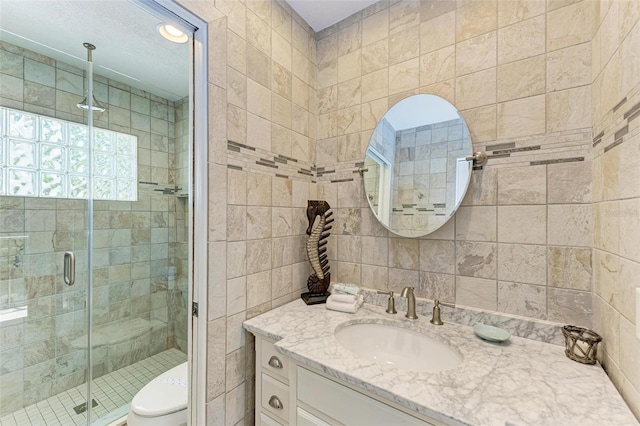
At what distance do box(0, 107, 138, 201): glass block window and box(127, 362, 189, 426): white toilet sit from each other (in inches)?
58.6

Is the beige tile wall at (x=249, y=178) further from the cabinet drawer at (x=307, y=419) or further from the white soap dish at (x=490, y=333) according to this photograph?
the white soap dish at (x=490, y=333)

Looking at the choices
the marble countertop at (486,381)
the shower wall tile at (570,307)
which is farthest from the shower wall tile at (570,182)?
the marble countertop at (486,381)

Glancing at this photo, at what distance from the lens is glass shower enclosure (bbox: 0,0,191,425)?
1.67 meters

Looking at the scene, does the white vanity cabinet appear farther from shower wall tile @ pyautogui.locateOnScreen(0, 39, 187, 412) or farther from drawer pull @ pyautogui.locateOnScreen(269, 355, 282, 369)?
shower wall tile @ pyautogui.locateOnScreen(0, 39, 187, 412)

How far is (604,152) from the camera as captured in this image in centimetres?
85

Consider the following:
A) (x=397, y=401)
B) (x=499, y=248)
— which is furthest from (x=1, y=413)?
(x=499, y=248)

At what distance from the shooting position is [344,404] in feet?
2.78

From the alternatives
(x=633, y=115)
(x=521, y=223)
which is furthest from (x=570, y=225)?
(x=633, y=115)

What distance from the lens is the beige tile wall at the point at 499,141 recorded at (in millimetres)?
979

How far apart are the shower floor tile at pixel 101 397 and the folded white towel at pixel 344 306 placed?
122 centimetres

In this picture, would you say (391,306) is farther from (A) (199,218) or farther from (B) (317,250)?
(A) (199,218)

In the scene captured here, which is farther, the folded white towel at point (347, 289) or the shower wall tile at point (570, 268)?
the folded white towel at point (347, 289)

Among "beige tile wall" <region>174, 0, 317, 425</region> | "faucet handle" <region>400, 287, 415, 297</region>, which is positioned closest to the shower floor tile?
"beige tile wall" <region>174, 0, 317, 425</region>

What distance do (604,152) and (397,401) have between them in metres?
1.05
